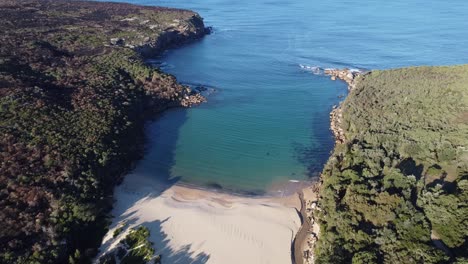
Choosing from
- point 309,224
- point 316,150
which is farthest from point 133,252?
point 316,150

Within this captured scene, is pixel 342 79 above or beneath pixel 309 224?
above

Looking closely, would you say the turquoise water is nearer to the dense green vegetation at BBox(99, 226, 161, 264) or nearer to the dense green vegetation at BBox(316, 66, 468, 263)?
the dense green vegetation at BBox(316, 66, 468, 263)

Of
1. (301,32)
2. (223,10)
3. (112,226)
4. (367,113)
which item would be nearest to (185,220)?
(112,226)

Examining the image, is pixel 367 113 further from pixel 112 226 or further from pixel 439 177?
pixel 112 226

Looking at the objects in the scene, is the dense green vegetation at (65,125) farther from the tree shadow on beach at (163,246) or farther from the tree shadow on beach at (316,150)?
the tree shadow on beach at (316,150)

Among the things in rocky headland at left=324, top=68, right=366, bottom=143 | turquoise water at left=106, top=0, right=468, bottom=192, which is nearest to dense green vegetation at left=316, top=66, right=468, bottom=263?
rocky headland at left=324, top=68, right=366, bottom=143

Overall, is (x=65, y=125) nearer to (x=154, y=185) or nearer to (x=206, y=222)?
(x=154, y=185)
